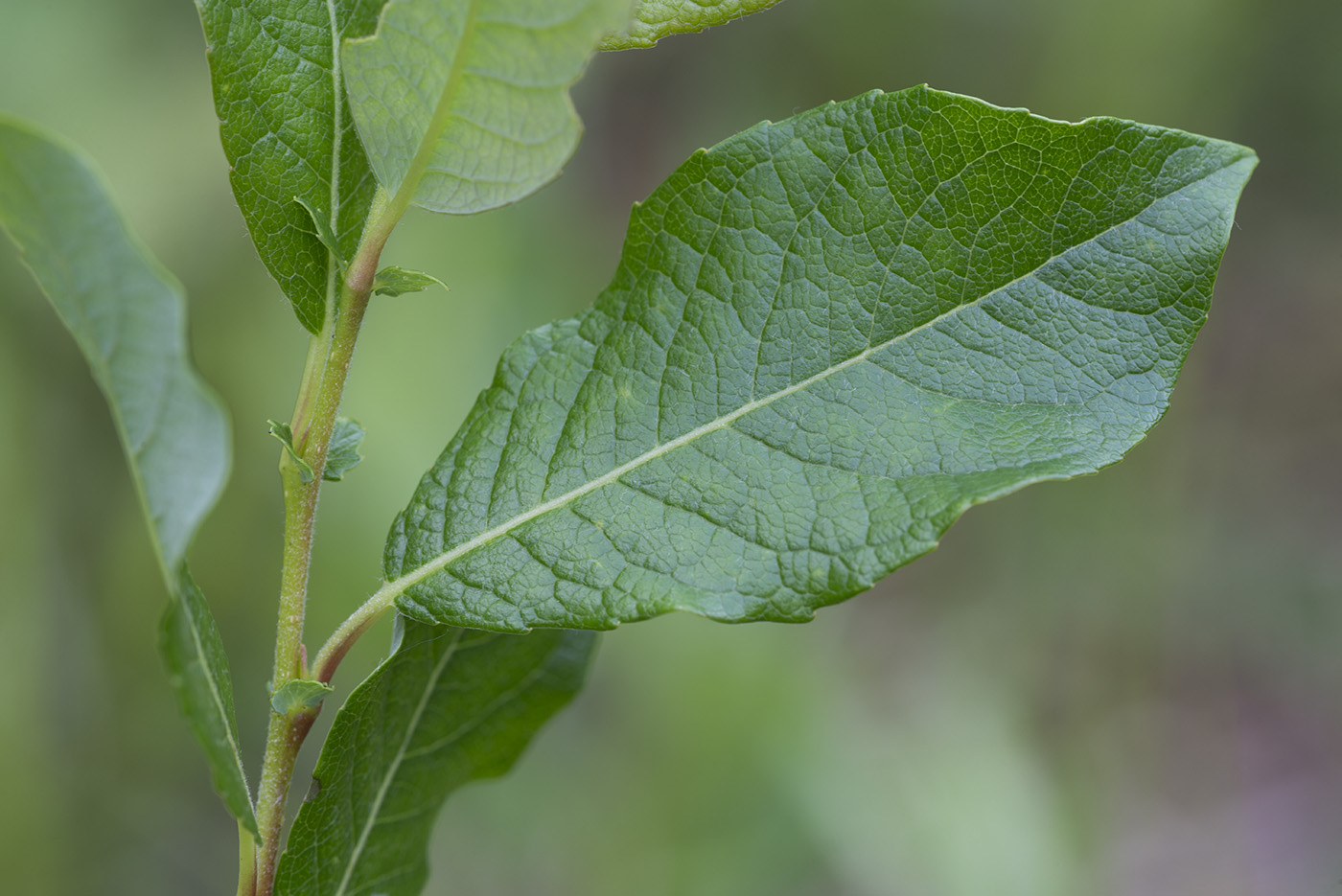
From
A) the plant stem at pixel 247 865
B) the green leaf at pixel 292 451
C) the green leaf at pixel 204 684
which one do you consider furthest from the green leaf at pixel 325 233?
the plant stem at pixel 247 865

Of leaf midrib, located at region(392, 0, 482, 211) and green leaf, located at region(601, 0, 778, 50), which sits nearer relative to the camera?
leaf midrib, located at region(392, 0, 482, 211)

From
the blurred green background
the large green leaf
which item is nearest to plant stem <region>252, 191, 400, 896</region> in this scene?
the large green leaf

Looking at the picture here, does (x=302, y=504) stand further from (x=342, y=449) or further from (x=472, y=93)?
(x=472, y=93)

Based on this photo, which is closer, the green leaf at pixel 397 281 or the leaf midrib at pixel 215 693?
the leaf midrib at pixel 215 693

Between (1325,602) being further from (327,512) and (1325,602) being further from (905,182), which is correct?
(905,182)

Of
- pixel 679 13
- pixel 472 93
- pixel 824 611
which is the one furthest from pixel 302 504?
pixel 824 611

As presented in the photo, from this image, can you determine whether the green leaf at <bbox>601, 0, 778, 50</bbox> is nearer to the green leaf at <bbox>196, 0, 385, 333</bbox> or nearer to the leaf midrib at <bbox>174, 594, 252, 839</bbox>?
the green leaf at <bbox>196, 0, 385, 333</bbox>

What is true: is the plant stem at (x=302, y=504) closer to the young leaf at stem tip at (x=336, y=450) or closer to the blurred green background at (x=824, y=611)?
the young leaf at stem tip at (x=336, y=450)
